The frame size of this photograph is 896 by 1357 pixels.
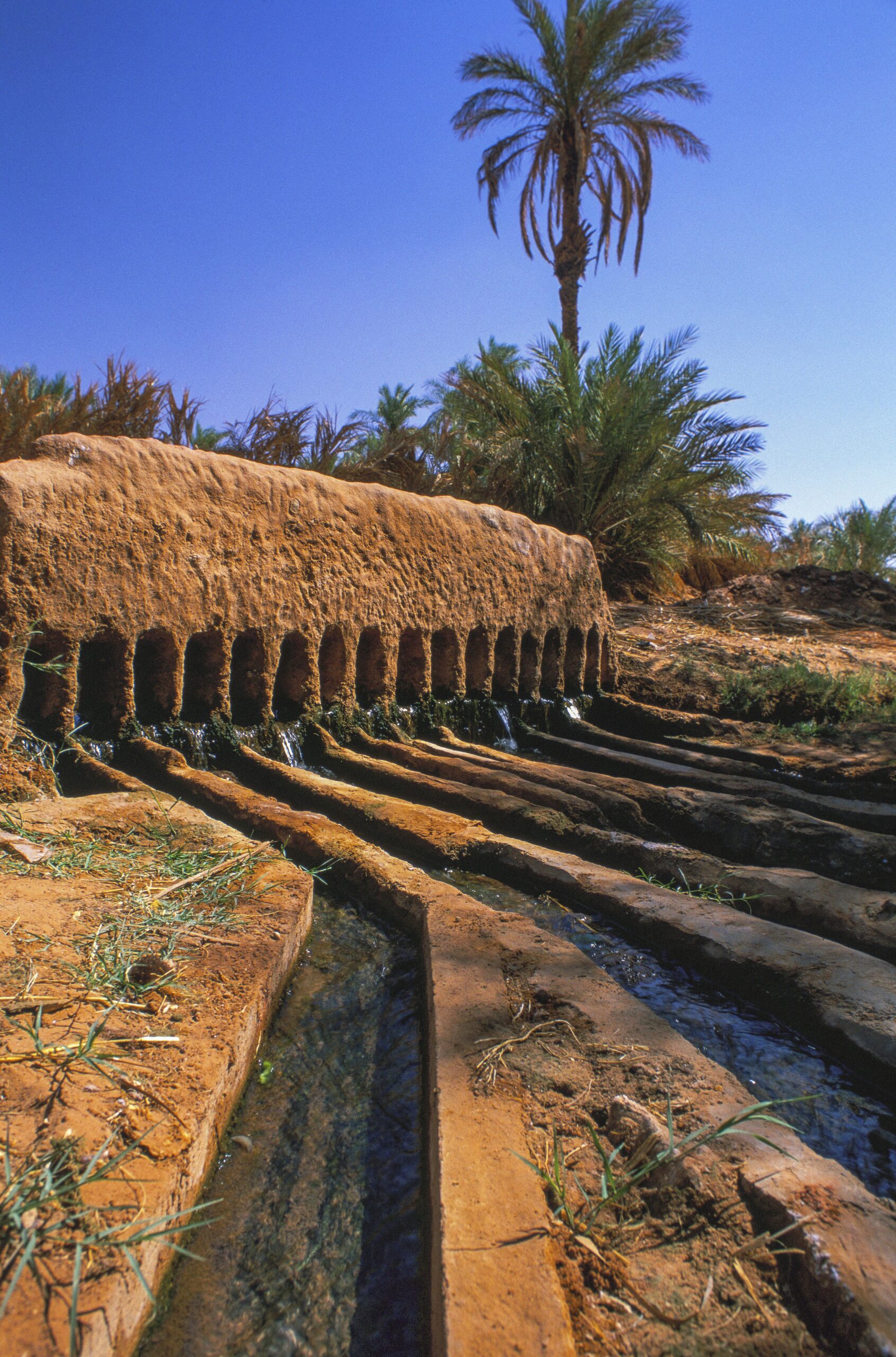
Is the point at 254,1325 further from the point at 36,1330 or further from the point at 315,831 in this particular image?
the point at 315,831

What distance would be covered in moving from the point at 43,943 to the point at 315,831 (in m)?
1.10

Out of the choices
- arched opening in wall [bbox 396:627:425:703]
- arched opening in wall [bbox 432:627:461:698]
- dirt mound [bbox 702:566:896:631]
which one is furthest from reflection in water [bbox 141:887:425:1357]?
dirt mound [bbox 702:566:896:631]

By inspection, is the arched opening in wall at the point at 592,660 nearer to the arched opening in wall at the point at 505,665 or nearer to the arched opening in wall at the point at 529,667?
the arched opening in wall at the point at 529,667

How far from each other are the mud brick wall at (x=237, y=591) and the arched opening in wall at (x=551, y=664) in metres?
0.18

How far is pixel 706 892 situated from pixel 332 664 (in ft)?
7.76

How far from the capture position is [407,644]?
182 inches

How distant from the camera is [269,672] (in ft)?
12.3

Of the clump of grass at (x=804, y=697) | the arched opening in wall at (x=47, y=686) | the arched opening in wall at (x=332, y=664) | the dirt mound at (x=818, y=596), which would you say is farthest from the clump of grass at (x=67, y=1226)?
the dirt mound at (x=818, y=596)

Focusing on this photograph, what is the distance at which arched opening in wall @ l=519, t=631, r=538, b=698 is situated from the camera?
530cm

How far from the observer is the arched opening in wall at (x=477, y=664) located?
500 centimetres

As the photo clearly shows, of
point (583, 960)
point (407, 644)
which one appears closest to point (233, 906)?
point (583, 960)

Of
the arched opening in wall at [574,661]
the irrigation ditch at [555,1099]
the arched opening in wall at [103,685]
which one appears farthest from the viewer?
the arched opening in wall at [574,661]

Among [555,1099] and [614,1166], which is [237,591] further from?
[614,1166]

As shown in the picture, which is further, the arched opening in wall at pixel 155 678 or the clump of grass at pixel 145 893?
the arched opening in wall at pixel 155 678
